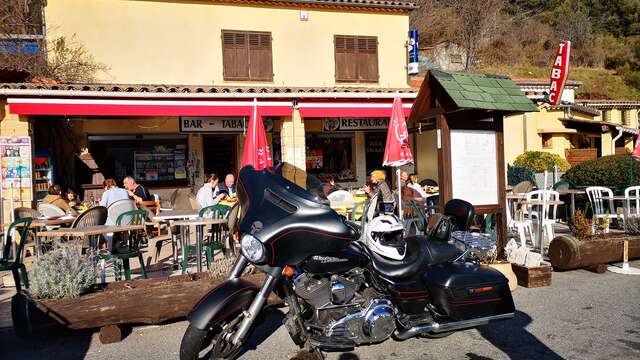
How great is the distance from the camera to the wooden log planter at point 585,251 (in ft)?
22.4

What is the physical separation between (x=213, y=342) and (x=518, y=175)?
12426mm

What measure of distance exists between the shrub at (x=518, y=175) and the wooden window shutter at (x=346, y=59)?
494cm

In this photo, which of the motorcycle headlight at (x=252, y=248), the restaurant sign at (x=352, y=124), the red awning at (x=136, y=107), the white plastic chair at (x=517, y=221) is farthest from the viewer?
the restaurant sign at (x=352, y=124)

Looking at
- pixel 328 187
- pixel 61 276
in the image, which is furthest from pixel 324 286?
pixel 328 187

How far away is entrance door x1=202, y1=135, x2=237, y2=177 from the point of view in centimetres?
1395

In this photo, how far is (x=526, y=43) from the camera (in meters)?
41.7

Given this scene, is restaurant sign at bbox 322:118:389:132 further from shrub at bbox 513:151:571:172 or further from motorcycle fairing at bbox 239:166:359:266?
motorcycle fairing at bbox 239:166:359:266

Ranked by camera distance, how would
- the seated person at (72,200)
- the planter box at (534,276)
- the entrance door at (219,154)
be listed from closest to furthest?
the planter box at (534,276) < the seated person at (72,200) < the entrance door at (219,154)

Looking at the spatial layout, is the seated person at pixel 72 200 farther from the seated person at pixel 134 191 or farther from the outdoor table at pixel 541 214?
the outdoor table at pixel 541 214

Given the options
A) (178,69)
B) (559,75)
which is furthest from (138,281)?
(559,75)

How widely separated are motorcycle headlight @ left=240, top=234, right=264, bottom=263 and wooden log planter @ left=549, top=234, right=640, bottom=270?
4992 millimetres

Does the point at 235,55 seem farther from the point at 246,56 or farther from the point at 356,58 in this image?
the point at 356,58

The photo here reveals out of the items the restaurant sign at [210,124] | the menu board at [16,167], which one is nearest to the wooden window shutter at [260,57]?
the restaurant sign at [210,124]

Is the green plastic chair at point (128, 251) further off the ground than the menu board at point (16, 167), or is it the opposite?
the menu board at point (16, 167)
